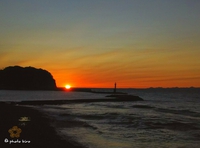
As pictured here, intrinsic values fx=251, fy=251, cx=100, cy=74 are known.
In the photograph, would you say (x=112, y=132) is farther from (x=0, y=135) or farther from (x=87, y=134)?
(x=0, y=135)

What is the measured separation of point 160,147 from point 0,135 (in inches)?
430

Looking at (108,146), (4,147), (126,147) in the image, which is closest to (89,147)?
(108,146)

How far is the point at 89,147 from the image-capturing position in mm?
16531

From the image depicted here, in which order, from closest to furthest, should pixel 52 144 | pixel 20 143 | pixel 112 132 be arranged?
pixel 20 143 → pixel 52 144 → pixel 112 132

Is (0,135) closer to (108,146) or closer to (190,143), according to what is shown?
(108,146)

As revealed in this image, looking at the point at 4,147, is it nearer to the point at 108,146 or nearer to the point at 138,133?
the point at 108,146

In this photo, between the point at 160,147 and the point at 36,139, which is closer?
the point at 36,139

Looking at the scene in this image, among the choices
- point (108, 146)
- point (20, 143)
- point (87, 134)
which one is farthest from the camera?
point (87, 134)

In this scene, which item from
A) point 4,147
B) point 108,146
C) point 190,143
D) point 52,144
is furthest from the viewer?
point 190,143

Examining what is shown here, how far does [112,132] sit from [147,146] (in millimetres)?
5234

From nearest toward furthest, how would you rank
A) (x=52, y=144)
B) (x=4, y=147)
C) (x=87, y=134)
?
1. (x=4, y=147)
2. (x=52, y=144)
3. (x=87, y=134)

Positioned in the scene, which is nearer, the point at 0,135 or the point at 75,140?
the point at 0,135

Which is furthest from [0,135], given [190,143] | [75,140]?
[190,143]

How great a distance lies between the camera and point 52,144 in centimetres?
1562
